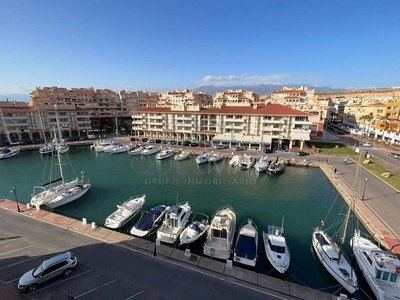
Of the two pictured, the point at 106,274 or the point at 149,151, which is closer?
the point at 106,274

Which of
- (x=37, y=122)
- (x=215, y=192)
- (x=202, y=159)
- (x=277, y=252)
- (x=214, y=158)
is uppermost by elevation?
(x=37, y=122)

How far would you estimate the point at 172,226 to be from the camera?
22719 millimetres

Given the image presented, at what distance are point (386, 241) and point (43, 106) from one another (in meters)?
94.6

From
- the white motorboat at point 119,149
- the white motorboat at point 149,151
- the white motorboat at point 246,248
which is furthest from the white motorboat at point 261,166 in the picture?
the white motorboat at point 119,149

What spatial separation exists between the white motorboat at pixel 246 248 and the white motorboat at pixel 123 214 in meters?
13.5

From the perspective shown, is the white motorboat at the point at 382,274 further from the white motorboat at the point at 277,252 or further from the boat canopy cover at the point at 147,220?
the boat canopy cover at the point at 147,220

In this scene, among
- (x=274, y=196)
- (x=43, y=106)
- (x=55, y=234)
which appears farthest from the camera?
(x=43, y=106)

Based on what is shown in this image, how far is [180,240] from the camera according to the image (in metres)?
20.7

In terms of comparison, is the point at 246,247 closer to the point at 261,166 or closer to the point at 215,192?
the point at 215,192

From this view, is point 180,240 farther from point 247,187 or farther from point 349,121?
point 349,121

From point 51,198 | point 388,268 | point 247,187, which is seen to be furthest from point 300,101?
point 51,198

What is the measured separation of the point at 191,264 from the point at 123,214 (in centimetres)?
1234

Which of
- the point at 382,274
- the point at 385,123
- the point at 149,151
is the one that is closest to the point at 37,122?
the point at 149,151

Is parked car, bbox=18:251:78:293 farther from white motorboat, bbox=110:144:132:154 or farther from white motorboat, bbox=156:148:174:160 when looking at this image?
white motorboat, bbox=110:144:132:154
